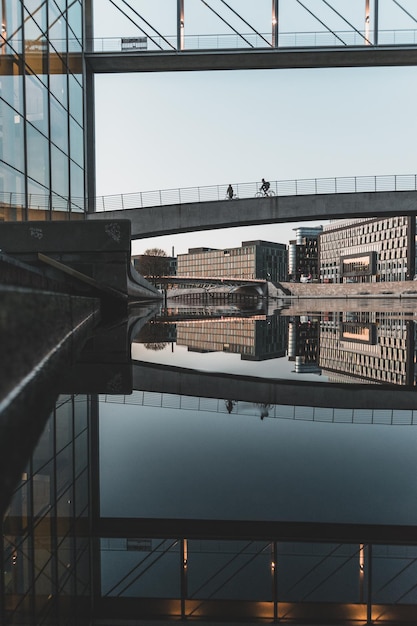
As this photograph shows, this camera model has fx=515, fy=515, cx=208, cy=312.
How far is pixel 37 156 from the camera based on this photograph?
20.2 m

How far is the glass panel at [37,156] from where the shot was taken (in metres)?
19.3

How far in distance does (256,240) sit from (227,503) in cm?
19358

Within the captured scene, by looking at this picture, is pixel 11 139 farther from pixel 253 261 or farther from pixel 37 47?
pixel 253 261

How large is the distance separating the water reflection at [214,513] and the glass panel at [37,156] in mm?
17034

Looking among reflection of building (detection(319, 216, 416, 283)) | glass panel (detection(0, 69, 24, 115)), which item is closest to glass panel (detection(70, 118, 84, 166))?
glass panel (detection(0, 69, 24, 115))

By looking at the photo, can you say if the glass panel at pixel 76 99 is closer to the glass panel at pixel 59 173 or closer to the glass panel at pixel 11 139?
the glass panel at pixel 59 173

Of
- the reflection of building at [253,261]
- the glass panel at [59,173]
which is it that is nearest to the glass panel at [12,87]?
the glass panel at [59,173]

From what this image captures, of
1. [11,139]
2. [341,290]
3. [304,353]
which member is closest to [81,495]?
[304,353]

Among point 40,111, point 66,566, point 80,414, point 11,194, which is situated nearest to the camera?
point 66,566

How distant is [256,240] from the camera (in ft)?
633

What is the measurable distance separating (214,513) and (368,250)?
13886 cm

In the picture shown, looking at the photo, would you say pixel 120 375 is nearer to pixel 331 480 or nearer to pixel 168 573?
pixel 331 480

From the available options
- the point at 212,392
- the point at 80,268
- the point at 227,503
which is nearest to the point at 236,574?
the point at 227,503

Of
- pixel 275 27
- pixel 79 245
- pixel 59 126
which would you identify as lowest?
pixel 79 245
